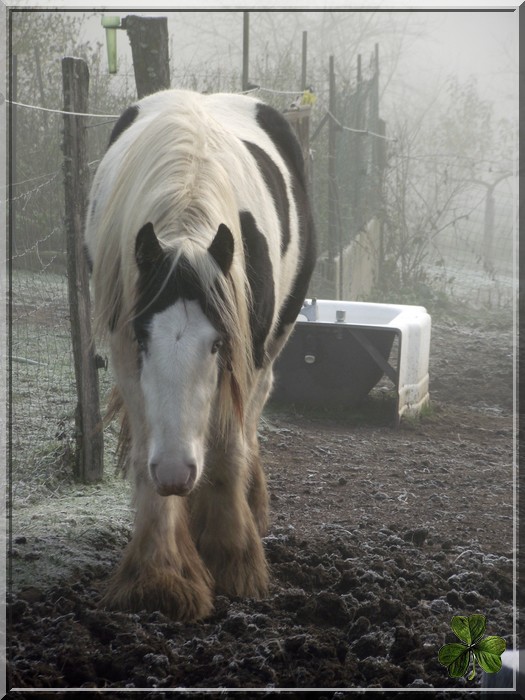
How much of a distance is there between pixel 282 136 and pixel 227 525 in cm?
148

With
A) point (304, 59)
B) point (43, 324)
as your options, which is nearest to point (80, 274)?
point (43, 324)

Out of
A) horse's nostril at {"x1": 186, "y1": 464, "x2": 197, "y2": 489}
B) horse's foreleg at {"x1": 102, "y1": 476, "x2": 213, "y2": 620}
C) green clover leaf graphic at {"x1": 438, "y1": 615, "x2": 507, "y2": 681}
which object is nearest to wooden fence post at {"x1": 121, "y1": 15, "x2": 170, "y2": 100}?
horse's foreleg at {"x1": 102, "y1": 476, "x2": 213, "y2": 620}

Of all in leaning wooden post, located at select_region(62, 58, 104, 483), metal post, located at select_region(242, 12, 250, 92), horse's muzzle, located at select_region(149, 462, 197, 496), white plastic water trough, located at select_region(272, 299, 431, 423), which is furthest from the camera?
metal post, located at select_region(242, 12, 250, 92)

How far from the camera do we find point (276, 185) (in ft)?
9.00

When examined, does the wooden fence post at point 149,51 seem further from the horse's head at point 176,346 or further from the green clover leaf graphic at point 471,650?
the green clover leaf graphic at point 471,650

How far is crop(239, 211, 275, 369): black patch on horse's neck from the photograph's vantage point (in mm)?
2279

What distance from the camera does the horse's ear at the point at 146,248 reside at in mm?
1906

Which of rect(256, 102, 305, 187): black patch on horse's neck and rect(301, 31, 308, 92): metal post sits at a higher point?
rect(301, 31, 308, 92): metal post

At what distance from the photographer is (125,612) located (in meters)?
2.26

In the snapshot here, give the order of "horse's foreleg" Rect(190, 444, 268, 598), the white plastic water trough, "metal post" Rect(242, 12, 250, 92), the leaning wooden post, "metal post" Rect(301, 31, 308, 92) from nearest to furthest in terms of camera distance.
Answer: "horse's foreleg" Rect(190, 444, 268, 598), the leaning wooden post, the white plastic water trough, "metal post" Rect(242, 12, 250, 92), "metal post" Rect(301, 31, 308, 92)

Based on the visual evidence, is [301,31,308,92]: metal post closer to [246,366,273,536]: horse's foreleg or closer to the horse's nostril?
[246,366,273,536]: horse's foreleg

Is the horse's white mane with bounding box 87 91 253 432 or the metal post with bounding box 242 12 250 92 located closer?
the horse's white mane with bounding box 87 91 253 432

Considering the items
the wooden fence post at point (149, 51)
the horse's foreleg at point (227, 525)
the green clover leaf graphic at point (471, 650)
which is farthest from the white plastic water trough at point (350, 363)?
the green clover leaf graphic at point (471, 650)

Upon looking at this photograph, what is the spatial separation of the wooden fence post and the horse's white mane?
2.51 feet
